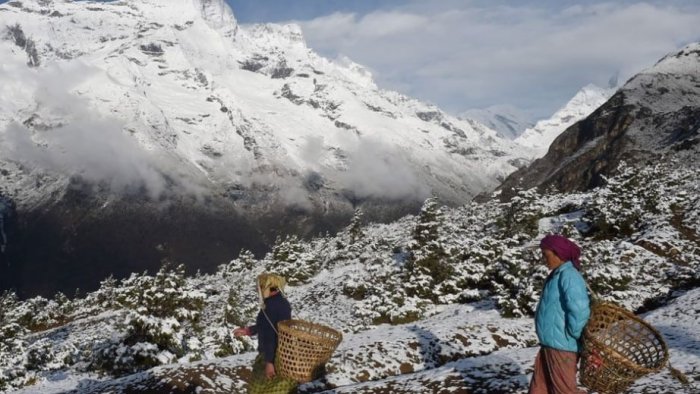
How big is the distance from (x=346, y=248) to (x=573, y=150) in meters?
77.9

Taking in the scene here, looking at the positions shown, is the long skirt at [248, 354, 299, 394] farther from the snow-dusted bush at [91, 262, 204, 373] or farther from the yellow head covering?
the snow-dusted bush at [91, 262, 204, 373]

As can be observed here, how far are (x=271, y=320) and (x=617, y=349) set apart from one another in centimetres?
523

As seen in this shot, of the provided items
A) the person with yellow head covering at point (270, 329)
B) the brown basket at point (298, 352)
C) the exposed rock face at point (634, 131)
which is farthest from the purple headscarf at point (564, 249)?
the exposed rock face at point (634, 131)

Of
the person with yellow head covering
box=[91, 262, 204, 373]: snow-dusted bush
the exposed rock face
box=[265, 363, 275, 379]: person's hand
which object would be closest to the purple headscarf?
the person with yellow head covering

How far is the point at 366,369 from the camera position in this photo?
52.0 ft

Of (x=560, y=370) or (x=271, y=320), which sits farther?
(x=271, y=320)

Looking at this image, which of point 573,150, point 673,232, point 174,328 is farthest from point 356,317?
point 573,150

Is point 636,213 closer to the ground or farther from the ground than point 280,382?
farther from the ground

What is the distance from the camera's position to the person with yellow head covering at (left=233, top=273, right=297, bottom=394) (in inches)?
347

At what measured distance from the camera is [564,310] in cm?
709

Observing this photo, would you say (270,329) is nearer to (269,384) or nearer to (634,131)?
(269,384)

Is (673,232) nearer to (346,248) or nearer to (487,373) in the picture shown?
(487,373)

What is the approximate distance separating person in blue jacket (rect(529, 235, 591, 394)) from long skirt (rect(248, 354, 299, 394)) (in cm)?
412

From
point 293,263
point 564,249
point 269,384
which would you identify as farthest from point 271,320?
point 293,263
